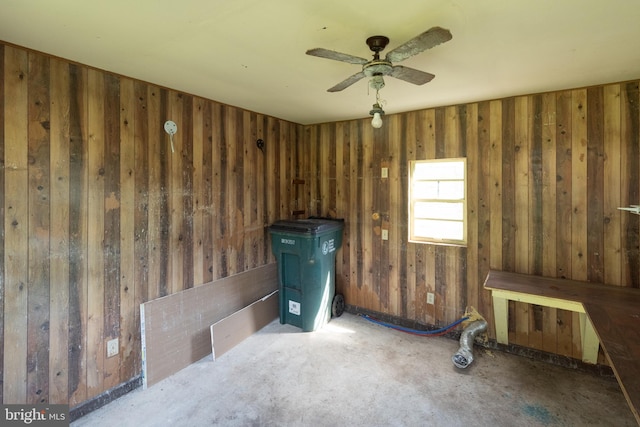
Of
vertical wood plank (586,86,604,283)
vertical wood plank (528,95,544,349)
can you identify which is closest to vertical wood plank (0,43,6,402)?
vertical wood plank (528,95,544,349)

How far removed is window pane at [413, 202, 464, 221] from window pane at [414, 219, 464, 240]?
0.06 m

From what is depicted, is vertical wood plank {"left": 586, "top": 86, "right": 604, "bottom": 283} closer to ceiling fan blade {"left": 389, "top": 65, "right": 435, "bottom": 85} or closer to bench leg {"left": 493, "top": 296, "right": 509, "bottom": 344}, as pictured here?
bench leg {"left": 493, "top": 296, "right": 509, "bottom": 344}

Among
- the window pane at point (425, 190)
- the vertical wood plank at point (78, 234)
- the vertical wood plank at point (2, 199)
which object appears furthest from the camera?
the window pane at point (425, 190)

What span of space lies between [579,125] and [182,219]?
11.1 feet

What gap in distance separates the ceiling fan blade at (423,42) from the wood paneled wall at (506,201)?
5.79ft

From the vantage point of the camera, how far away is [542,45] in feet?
5.46

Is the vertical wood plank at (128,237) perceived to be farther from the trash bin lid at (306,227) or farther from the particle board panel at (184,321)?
the trash bin lid at (306,227)

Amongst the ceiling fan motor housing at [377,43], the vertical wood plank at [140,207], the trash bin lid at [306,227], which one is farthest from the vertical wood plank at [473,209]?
the vertical wood plank at [140,207]

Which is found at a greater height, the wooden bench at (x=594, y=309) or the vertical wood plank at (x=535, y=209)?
the vertical wood plank at (x=535, y=209)

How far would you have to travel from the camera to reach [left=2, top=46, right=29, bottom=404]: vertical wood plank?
1.68 meters

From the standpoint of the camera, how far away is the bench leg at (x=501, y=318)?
2.51 meters

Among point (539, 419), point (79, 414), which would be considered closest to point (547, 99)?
point (539, 419)

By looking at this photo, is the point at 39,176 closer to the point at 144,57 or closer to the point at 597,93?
the point at 144,57

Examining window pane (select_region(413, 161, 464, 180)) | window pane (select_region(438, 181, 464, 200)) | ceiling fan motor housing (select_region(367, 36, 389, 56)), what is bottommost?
window pane (select_region(438, 181, 464, 200))
